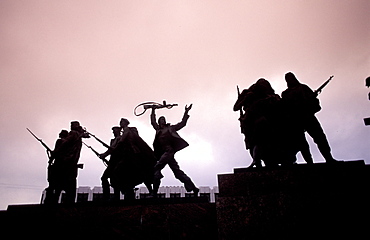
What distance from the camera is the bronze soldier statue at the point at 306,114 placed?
4.88 meters

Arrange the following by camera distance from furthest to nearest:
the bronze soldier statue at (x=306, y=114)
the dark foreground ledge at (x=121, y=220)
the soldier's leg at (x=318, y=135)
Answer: the bronze soldier statue at (x=306, y=114), the soldier's leg at (x=318, y=135), the dark foreground ledge at (x=121, y=220)

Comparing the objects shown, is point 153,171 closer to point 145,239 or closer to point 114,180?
point 114,180

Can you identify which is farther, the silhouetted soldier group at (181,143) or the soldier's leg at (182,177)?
the soldier's leg at (182,177)

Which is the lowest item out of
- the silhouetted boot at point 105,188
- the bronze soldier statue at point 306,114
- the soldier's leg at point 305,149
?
the silhouetted boot at point 105,188

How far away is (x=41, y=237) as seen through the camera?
4527mm

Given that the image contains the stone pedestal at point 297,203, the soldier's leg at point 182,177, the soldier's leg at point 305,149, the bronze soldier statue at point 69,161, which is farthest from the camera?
the bronze soldier statue at point 69,161

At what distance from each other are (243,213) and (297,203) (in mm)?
780

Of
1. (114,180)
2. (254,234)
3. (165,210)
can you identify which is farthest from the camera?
(114,180)

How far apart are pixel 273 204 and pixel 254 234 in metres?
0.51

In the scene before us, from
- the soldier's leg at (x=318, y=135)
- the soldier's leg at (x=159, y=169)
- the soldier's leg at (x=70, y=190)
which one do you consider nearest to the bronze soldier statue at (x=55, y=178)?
the soldier's leg at (x=70, y=190)

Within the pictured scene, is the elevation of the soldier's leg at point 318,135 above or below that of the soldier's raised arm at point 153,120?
below

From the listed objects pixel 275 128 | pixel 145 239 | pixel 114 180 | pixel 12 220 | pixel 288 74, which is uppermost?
pixel 288 74

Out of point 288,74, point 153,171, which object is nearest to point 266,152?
point 288,74

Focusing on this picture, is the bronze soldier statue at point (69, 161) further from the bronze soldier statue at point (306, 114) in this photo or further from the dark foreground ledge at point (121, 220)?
the bronze soldier statue at point (306, 114)
